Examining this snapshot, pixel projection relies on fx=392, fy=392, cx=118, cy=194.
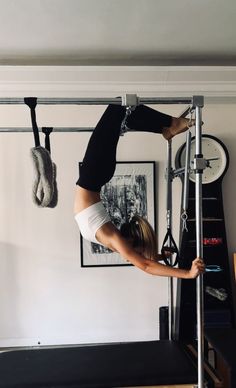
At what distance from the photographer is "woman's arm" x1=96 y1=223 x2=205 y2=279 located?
1698 mm

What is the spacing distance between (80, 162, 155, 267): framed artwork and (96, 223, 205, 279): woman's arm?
1712 millimetres

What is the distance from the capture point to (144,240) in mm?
1912

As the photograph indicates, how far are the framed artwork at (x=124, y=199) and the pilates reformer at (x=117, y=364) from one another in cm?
147

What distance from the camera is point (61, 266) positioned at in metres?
3.61

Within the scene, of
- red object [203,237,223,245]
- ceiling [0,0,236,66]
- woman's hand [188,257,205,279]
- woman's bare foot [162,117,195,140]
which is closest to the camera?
woman's hand [188,257,205,279]

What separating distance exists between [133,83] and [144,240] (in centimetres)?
190

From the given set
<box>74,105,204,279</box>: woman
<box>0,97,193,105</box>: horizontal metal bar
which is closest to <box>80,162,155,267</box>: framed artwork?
<box>74,105,204,279</box>: woman

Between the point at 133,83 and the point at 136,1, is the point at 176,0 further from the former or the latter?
the point at 133,83

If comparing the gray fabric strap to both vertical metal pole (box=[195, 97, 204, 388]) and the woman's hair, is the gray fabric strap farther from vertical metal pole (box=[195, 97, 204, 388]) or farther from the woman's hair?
vertical metal pole (box=[195, 97, 204, 388])

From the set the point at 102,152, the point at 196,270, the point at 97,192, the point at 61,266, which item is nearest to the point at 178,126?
the point at 102,152

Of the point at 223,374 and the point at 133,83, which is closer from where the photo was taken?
the point at 223,374

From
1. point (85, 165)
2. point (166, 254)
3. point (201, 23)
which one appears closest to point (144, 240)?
point (166, 254)

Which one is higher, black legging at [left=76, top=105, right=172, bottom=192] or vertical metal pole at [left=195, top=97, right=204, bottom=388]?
black legging at [left=76, top=105, right=172, bottom=192]

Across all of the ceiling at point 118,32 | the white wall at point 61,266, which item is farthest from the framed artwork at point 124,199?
the ceiling at point 118,32
